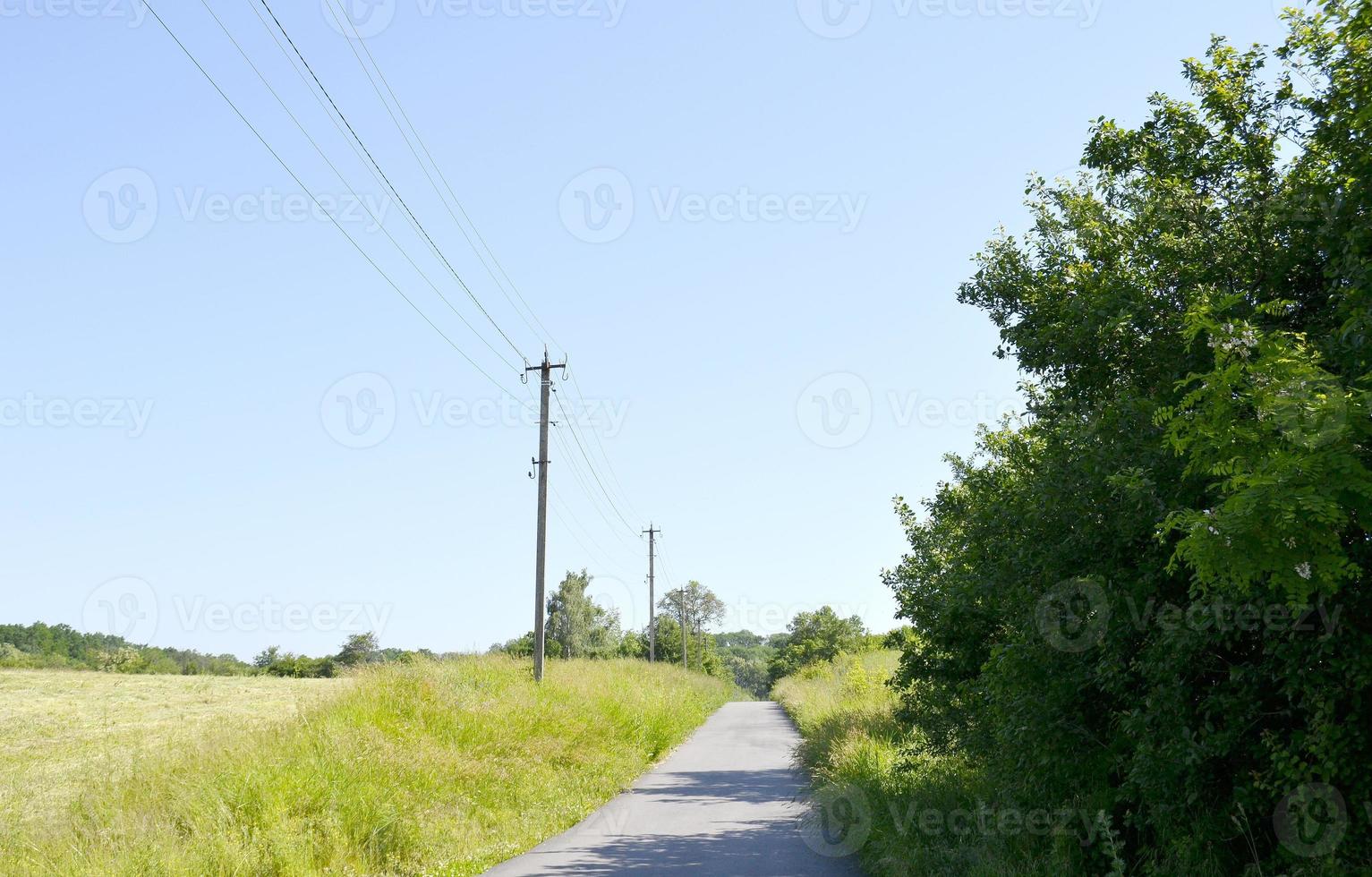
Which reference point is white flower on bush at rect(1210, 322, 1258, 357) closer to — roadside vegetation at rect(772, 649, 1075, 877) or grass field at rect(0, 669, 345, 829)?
roadside vegetation at rect(772, 649, 1075, 877)

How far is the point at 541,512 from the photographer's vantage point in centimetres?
2428

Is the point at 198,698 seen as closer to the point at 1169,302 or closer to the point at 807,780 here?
the point at 807,780

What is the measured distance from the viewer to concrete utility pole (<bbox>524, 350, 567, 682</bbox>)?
23141 mm

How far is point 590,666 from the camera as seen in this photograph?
1180 inches

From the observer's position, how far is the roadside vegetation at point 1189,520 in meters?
4.65

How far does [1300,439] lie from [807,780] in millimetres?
15055

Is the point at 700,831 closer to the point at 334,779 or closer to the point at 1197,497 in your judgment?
the point at 334,779

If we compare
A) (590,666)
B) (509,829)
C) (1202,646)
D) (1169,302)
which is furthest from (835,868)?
(590,666)

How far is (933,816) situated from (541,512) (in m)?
15.9

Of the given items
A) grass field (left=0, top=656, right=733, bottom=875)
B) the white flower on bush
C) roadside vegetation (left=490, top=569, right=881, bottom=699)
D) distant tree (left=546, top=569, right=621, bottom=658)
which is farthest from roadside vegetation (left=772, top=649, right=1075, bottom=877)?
distant tree (left=546, top=569, right=621, bottom=658)

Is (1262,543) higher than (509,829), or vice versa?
(1262,543)

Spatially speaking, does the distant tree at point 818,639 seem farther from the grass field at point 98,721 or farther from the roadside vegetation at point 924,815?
the roadside vegetation at point 924,815

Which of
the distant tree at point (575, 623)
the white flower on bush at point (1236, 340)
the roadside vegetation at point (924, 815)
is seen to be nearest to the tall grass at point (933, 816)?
the roadside vegetation at point (924, 815)

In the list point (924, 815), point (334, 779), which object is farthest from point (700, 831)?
point (334, 779)
